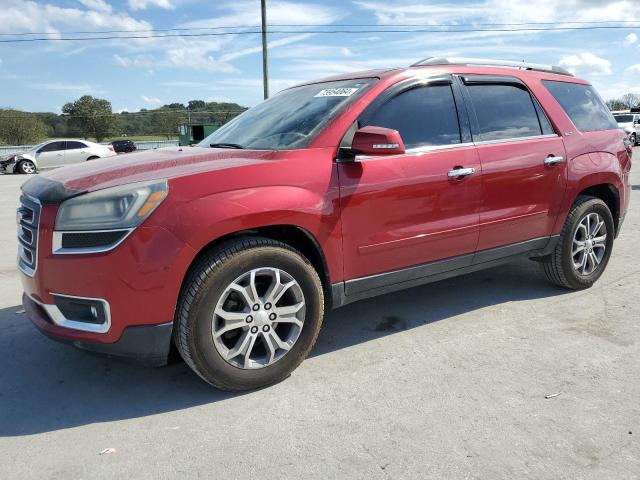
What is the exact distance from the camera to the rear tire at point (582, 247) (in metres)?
4.34

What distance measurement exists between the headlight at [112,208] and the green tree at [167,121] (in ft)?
111

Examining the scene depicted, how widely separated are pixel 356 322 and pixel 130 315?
1814 millimetres

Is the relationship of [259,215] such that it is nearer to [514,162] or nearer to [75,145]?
[514,162]

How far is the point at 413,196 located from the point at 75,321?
2.05 meters

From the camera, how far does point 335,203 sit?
3.05 meters

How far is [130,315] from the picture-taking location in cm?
259

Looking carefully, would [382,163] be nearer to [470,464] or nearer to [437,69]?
[437,69]

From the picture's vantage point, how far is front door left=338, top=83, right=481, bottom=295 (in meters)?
3.15

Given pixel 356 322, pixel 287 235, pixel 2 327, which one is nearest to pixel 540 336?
pixel 356 322

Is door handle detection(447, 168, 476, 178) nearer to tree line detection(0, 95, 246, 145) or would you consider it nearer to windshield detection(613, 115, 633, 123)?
tree line detection(0, 95, 246, 145)

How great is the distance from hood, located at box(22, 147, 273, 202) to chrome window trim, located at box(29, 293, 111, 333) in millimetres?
540

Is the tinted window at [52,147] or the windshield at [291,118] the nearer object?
the windshield at [291,118]

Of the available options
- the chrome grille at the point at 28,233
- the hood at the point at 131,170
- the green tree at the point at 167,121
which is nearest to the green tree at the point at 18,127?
the green tree at the point at 167,121

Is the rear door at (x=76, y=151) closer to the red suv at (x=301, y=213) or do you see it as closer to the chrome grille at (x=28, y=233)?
the red suv at (x=301, y=213)
